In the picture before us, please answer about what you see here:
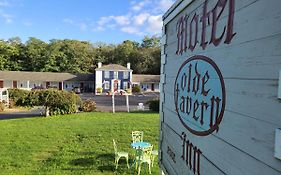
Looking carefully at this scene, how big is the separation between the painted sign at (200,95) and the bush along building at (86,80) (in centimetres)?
4803

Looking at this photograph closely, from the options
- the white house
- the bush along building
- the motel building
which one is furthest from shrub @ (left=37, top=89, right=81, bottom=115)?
the motel building

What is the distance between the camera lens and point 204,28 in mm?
2688

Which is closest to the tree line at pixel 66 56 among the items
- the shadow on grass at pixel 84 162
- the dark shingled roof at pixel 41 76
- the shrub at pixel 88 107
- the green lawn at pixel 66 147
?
the dark shingled roof at pixel 41 76

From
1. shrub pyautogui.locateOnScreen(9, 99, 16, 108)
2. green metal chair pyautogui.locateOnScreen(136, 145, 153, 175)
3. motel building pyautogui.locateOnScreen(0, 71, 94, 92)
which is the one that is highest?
motel building pyautogui.locateOnScreen(0, 71, 94, 92)

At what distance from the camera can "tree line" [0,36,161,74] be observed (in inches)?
2355

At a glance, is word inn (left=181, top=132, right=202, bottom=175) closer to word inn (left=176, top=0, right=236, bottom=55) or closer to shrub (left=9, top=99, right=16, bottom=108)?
word inn (left=176, top=0, right=236, bottom=55)

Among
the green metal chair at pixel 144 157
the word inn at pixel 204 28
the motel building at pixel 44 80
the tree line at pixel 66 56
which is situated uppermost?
the tree line at pixel 66 56

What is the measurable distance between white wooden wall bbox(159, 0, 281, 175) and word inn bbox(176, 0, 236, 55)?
6 cm

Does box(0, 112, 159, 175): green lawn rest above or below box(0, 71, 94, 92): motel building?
below

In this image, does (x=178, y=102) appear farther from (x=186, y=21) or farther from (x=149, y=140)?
(x=149, y=140)

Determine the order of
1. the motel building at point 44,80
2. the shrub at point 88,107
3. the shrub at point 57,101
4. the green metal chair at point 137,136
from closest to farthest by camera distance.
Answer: the green metal chair at point 137,136, the shrub at point 57,101, the shrub at point 88,107, the motel building at point 44,80

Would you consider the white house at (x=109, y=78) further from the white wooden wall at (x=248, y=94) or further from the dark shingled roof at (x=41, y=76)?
the white wooden wall at (x=248, y=94)

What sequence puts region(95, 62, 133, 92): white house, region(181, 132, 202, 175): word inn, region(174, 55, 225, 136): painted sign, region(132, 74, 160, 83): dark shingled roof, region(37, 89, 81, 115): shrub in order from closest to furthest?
region(174, 55, 225, 136): painted sign, region(181, 132, 202, 175): word inn, region(37, 89, 81, 115): shrub, region(95, 62, 133, 92): white house, region(132, 74, 160, 83): dark shingled roof

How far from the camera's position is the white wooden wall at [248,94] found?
1566mm
